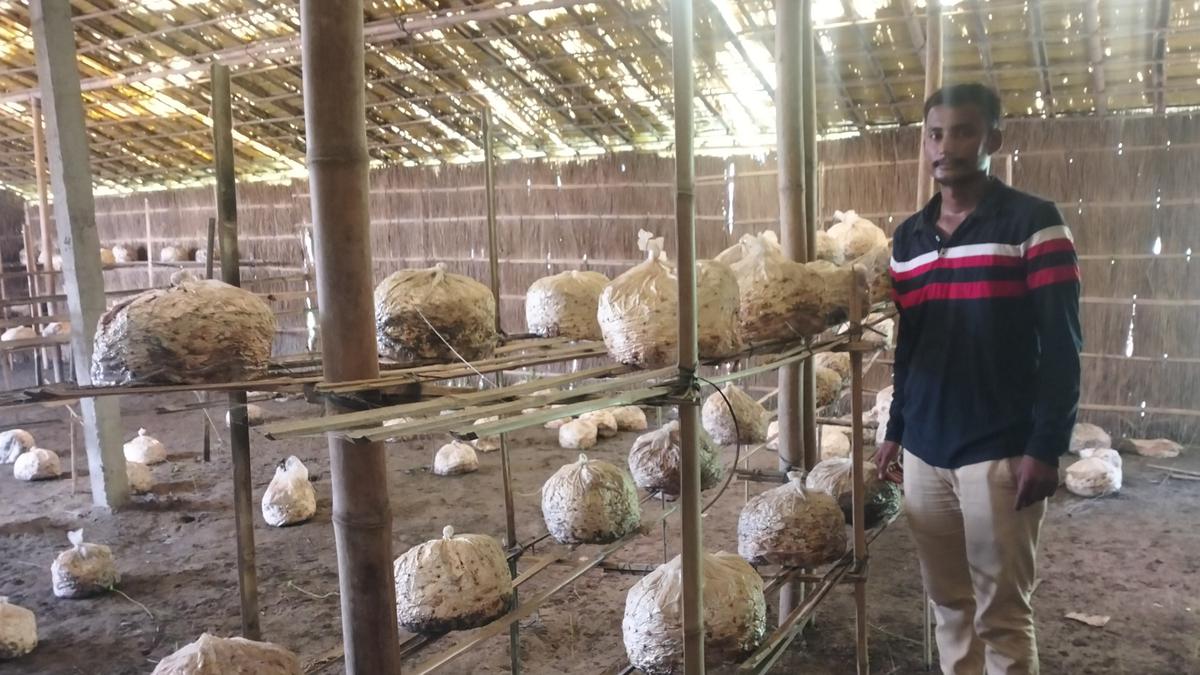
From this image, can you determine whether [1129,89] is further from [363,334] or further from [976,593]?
[363,334]

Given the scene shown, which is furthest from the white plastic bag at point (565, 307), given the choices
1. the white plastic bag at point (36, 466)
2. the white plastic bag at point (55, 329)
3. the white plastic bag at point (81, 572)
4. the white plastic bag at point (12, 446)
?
the white plastic bag at point (55, 329)

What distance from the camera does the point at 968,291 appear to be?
7.09 feet

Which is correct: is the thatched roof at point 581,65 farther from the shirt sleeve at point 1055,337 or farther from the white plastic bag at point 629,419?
the shirt sleeve at point 1055,337

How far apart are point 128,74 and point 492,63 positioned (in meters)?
4.57

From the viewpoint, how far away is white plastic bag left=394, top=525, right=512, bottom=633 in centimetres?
212

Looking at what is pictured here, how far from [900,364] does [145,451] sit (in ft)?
22.7

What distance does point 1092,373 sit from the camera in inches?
269

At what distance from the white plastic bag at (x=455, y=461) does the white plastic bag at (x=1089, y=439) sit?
16.7ft

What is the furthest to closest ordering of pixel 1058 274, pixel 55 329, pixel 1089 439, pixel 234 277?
pixel 55 329 < pixel 1089 439 < pixel 1058 274 < pixel 234 277

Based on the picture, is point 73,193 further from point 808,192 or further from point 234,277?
point 808,192

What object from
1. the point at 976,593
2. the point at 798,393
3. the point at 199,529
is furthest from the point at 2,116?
the point at 976,593

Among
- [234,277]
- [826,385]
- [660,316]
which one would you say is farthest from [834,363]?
[234,277]

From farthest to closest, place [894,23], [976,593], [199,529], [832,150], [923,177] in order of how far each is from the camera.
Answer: [832,150]
[894,23]
[199,529]
[923,177]
[976,593]

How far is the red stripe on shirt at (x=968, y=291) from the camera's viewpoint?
6.87ft
